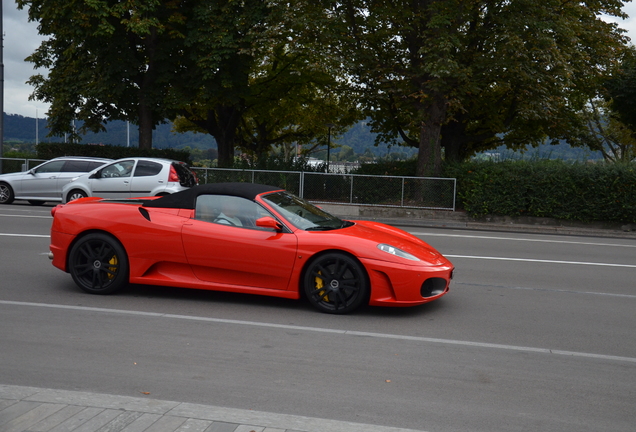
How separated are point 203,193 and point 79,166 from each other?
45.7ft

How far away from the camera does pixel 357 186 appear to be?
71.2ft

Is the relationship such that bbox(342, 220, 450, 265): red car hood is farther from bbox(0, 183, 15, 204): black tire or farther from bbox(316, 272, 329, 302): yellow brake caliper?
bbox(0, 183, 15, 204): black tire

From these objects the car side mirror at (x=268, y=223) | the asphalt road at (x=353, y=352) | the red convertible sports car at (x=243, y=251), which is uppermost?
the car side mirror at (x=268, y=223)

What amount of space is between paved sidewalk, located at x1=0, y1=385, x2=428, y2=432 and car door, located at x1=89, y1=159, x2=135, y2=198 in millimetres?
13525

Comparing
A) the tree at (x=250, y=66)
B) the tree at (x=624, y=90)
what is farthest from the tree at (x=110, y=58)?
the tree at (x=624, y=90)

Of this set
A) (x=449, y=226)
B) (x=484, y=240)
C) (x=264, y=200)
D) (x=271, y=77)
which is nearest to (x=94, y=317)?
(x=264, y=200)

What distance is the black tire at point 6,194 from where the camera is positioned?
20134 mm

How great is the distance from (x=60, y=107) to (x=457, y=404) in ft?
94.3

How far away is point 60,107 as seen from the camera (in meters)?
29.4

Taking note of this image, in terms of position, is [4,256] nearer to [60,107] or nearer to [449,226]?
[449,226]

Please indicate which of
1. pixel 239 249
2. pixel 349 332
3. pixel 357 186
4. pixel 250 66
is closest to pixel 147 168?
pixel 357 186

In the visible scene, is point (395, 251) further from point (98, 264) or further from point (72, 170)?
point (72, 170)

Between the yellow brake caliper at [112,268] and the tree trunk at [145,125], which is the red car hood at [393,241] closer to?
the yellow brake caliper at [112,268]

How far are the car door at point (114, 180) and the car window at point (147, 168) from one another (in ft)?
0.68
